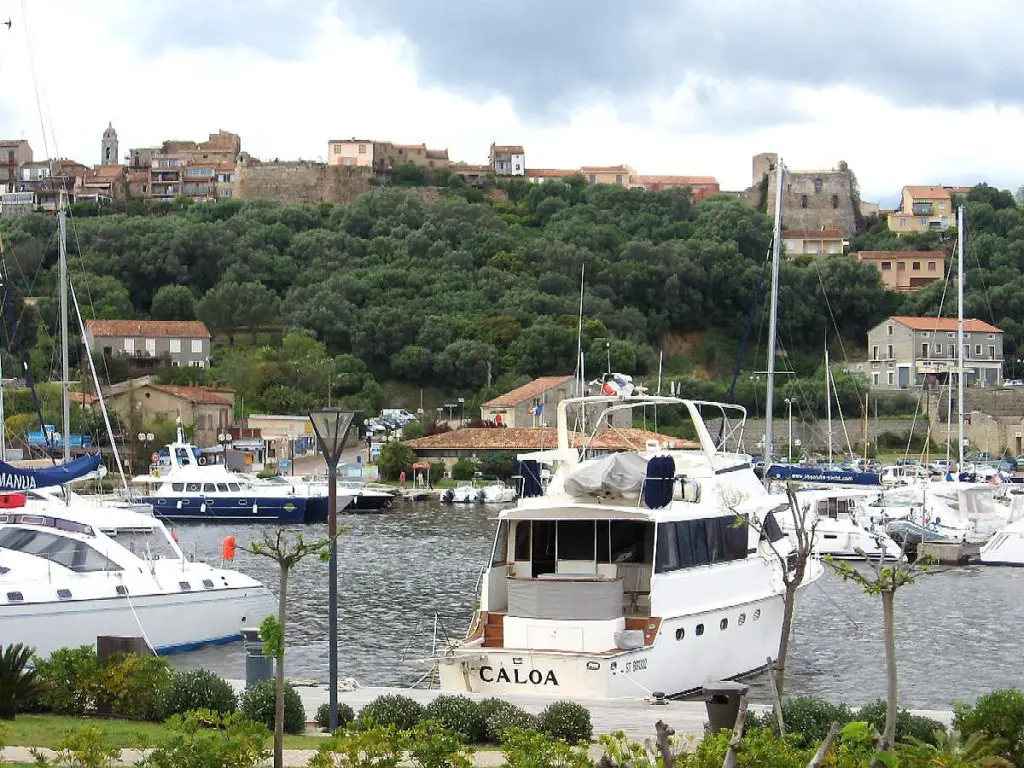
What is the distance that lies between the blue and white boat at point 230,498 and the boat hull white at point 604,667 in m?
44.3

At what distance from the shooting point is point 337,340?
349 feet

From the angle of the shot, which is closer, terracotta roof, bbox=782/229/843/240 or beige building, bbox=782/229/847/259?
beige building, bbox=782/229/847/259

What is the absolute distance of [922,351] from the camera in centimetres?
10938

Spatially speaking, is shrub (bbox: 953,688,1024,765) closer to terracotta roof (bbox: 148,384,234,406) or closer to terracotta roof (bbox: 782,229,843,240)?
terracotta roof (bbox: 148,384,234,406)

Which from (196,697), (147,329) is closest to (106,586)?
(196,697)

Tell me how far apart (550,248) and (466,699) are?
→ 350ft

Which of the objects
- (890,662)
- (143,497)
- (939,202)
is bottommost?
(143,497)

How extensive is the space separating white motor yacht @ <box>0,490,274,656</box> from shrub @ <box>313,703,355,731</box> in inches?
336

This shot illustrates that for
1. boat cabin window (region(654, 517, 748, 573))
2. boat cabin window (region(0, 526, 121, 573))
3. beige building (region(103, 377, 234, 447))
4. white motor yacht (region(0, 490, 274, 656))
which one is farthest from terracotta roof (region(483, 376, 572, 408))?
boat cabin window (region(654, 517, 748, 573))

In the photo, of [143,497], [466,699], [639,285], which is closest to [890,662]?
[466,699]

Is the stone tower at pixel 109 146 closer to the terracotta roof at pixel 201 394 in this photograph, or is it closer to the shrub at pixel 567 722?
the terracotta roof at pixel 201 394

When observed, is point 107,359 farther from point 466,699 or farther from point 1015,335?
point 466,699

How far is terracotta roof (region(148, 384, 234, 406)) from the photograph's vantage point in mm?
88750

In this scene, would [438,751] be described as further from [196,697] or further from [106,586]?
[106,586]
